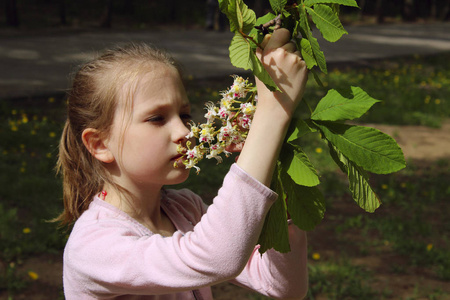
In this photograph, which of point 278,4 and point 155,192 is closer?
point 278,4

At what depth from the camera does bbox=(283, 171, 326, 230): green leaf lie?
1390 mm

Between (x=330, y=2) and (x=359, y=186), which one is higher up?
(x=330, y=2)

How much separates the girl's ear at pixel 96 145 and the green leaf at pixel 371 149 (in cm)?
77

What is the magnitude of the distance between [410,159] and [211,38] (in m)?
10.2

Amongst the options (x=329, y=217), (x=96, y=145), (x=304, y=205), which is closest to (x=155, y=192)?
(x=96, y=145)

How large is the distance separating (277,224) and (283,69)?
38cm

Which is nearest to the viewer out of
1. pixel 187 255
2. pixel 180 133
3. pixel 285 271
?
pixel 187 255

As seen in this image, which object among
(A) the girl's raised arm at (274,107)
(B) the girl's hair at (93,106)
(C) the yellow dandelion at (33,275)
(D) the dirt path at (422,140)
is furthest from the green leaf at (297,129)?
(D) the dirt path at (422,140)

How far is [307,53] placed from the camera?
129cm

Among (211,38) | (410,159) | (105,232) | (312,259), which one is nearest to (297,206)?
(105,232)

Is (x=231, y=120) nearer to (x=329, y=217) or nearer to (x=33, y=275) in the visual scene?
(x=33, y=275)

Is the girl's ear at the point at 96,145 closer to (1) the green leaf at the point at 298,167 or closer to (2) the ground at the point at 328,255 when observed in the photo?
(1) the green leaf at the point at 298,167

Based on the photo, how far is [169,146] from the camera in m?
1.62

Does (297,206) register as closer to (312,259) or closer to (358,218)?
(312,259)
